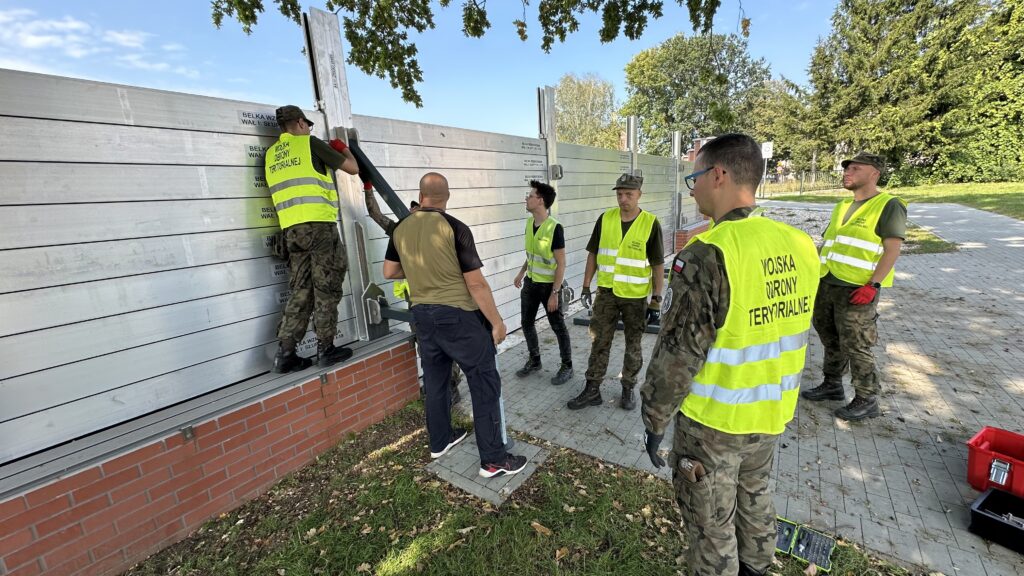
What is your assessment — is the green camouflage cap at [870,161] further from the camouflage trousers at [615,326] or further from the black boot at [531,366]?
the black boot at [531,366]

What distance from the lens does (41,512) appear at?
2086 mm

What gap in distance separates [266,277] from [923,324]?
24.9 feet

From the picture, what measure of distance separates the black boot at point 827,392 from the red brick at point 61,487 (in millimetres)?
5145

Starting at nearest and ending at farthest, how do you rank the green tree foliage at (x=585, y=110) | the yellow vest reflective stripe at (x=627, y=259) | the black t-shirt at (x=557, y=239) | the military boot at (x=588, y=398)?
the yellow vest reflective stripe at (x=627, y=259) < the military boot at (x=588, y=398) < the black t-shirt at (x=557, y=239) < the green tree foliage at (x=585, y=110)

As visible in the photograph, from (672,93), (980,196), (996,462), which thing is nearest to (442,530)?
(996,462)

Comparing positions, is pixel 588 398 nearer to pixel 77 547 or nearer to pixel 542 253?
pixel 542 253

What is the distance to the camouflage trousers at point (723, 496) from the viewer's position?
5.65ft

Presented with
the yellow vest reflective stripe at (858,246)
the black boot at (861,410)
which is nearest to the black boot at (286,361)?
the yellow vest reflective stripe at (858,246)

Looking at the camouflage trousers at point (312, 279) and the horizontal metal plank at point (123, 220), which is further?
the camouflage trousers at point (312, 279)

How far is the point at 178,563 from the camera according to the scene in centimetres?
242

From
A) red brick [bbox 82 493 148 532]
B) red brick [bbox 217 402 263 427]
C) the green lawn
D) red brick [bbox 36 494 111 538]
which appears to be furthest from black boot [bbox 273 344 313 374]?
the green lawn

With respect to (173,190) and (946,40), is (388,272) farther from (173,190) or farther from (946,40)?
(946,40)

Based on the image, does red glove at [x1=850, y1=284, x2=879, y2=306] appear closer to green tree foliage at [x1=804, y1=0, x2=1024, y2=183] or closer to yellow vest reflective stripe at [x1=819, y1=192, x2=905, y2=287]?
yellow vest reflective stripe at [x1=819, y1=192, x2=905, y2=287]

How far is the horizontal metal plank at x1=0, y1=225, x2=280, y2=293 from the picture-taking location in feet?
7.16
